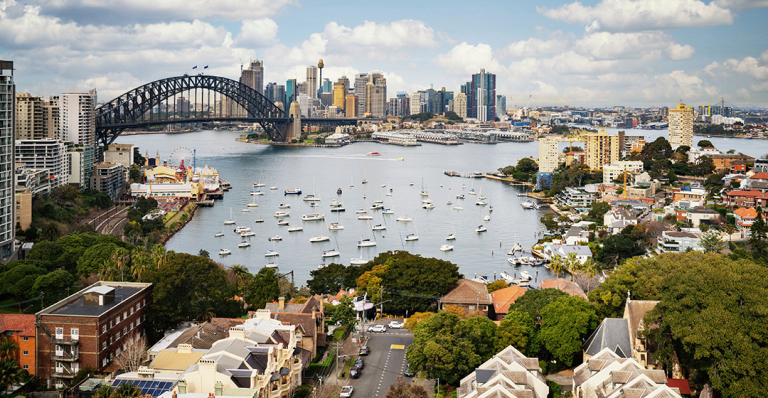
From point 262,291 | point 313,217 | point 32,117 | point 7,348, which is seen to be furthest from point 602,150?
point 7,348

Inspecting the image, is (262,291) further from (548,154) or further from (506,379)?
(548,154)

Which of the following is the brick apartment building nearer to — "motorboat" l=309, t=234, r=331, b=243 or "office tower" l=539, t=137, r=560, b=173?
"motorboat" l=309, t=234, r=331, b=243

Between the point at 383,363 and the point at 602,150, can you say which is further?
the point at 602,150

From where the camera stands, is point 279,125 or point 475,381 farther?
point 279,125

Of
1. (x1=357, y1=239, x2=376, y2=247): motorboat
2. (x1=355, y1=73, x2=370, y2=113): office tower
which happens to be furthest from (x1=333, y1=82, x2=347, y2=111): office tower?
(x1=357, y1=239, x2=376, y2=247): motorboat

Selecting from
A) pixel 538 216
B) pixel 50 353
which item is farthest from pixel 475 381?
pixel 538 216

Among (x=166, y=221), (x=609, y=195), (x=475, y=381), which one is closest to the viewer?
(x=475, y=381)

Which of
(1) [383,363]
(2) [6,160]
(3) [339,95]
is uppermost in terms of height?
(3) [339,95]

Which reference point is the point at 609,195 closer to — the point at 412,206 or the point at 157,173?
the point at 412,206
